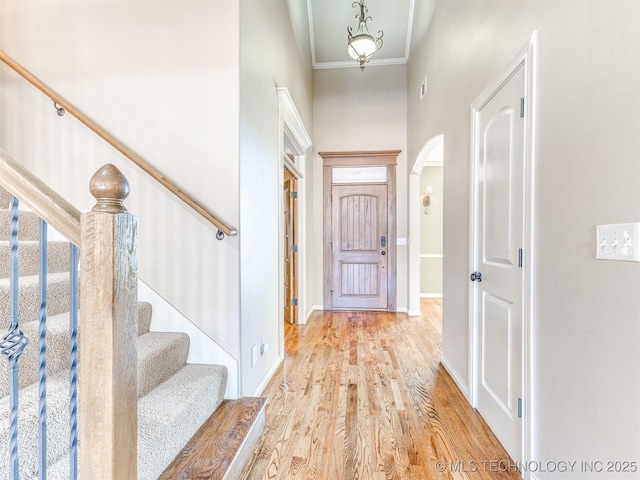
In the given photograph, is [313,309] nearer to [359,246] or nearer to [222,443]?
[359,246]

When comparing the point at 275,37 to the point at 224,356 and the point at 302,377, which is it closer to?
the point at 224,356

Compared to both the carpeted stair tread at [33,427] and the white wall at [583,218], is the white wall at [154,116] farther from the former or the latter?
the white wall at [583,218]

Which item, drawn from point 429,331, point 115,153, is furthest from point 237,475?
point 429,331

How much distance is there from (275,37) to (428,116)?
1.81 m

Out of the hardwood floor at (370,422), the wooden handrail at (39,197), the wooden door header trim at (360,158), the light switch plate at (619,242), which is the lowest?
the hardwood floor at (370,422)

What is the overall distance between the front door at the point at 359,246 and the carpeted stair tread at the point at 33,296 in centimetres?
361

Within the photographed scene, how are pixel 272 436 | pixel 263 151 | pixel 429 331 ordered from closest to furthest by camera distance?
pixel 272 436
pixel 263 151
pixel 429 331

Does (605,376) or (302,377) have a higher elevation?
(605,376)

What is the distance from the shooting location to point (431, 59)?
A: 3426mm

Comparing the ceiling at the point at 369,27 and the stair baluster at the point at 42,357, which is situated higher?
the ceiling at the point at 369,27

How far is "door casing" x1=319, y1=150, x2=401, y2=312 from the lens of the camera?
15.9ft

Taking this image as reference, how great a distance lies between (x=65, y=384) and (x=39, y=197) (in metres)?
1.00

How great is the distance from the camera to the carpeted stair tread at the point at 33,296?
137 cm

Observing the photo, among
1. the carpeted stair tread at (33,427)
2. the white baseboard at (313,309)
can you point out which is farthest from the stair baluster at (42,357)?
the white baseboard at (313,309)
